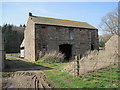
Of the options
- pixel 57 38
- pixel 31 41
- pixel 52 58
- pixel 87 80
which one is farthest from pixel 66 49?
pixel 87 80

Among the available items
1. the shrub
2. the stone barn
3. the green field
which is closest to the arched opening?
the stone barn

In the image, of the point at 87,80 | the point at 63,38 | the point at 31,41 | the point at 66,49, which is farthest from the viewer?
the point at 66,49

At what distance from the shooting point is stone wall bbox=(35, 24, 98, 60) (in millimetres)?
19406

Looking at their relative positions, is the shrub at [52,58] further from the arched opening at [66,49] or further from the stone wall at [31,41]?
the arched opening at [66,49]

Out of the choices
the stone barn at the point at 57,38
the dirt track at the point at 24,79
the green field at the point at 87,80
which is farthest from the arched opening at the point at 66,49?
the green field at the point at 87,80

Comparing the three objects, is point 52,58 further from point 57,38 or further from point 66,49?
point 66,49

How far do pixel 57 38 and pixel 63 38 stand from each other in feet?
3.91

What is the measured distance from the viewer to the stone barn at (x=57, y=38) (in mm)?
19312

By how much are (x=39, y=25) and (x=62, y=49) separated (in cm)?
670

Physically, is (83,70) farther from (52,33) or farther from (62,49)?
(62,49)

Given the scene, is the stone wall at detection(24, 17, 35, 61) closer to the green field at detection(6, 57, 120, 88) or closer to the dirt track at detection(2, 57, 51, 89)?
the dirt track at detection(2, 57, 51, 89)

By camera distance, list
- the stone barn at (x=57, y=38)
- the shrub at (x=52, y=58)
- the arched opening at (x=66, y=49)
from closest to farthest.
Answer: the shrub at (x=52, y=58) → the stone barn at (x=57, y=38) → the arched opening at (x=66, y=49)

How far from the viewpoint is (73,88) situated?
550cm

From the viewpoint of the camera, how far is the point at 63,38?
21.0 metres
